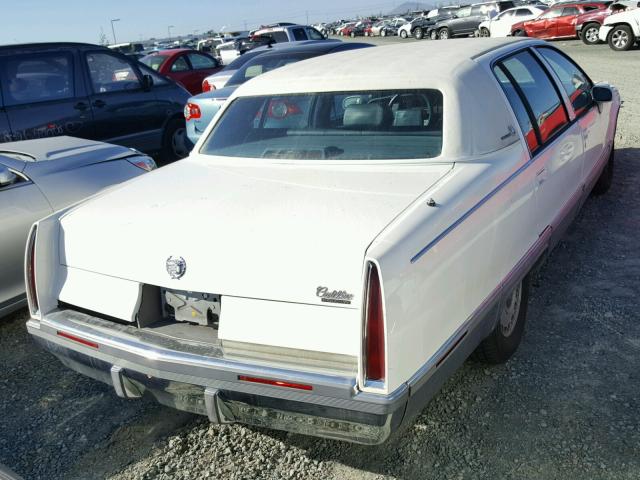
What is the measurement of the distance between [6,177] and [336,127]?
2.16m

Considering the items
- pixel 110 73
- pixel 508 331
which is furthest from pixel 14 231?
pixel 110 73

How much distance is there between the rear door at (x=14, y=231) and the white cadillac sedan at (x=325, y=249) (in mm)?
1005

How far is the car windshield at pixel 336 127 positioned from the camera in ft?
10.1

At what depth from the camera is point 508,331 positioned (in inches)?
124

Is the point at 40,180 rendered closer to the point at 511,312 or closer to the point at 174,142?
the point at 511,312

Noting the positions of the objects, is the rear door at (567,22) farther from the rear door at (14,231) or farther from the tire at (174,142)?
the rear door at (14,231)

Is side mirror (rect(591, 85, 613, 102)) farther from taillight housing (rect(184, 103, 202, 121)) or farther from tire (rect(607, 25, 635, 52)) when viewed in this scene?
tire (rect(607, 25, 635, 52))

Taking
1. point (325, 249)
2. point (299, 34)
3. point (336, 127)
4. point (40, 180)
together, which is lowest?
point (299, 34)

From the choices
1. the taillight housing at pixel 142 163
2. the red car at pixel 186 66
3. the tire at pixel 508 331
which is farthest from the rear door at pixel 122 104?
the tire at pixel 508 331

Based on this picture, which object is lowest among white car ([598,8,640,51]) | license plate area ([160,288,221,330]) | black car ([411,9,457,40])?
black car ([411,9,457,40])

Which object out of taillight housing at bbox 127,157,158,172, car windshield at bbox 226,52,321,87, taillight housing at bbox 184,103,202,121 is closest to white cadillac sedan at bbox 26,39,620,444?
taillight housing at bbox 127,157,158,172

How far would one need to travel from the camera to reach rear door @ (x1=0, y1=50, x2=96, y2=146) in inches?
261

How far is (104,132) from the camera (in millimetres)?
7359

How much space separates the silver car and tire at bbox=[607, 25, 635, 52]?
17.1 metres
